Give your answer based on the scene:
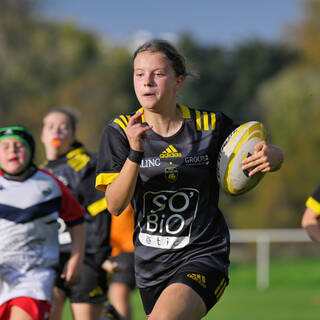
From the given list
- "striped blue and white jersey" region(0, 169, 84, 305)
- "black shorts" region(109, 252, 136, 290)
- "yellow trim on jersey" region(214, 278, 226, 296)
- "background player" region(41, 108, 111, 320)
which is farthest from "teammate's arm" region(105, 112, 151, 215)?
"black shorts" region(109, 252, 136, 290)

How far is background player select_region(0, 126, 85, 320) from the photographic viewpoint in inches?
200

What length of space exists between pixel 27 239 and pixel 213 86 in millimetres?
48123

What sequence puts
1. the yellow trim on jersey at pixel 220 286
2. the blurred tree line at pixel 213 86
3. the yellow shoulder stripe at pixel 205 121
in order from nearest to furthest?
the yellow trim on jersey at pixel 220 286 < the yellow shoulder stripe at pixel 205 121 < the blurred tree line at pixel 213 86

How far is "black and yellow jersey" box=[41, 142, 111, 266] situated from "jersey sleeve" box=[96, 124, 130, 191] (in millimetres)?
2208

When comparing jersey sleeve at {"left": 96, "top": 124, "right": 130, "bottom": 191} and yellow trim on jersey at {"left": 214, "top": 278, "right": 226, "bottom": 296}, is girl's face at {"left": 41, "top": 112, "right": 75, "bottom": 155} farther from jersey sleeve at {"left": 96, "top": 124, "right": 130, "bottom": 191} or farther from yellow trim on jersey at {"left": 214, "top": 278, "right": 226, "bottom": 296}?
yellow trim on jersey at {"left": 214, "top": 278, "right": 226, "bottom": 296}

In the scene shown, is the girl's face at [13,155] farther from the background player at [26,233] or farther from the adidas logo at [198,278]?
the adidas logo at [198,278]

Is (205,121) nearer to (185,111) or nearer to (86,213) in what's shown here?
(185,111)

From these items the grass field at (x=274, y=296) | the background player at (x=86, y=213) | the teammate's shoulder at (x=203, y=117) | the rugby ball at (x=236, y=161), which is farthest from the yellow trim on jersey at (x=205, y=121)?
the grass field at (x=274, y=296)

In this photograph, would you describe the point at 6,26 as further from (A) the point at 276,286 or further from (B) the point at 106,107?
(A) the point at 276,286

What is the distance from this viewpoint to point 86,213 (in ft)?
21.8

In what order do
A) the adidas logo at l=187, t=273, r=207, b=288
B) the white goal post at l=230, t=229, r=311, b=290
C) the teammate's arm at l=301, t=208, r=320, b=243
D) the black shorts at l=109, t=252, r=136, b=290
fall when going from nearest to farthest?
the adidas logo at l=187, t=273, r=207, b=288, the teammate's arm at l=301, t=208, r=320, b=243, the black shorts at l=109, t=252, r=136, b=290, the white goal post at l=230, t=229, r=311, b=290

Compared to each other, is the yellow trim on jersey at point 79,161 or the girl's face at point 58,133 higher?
the girl's face at point 58,133

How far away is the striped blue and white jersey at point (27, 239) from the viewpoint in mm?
5133

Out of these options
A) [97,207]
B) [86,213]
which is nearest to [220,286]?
[97,207]
